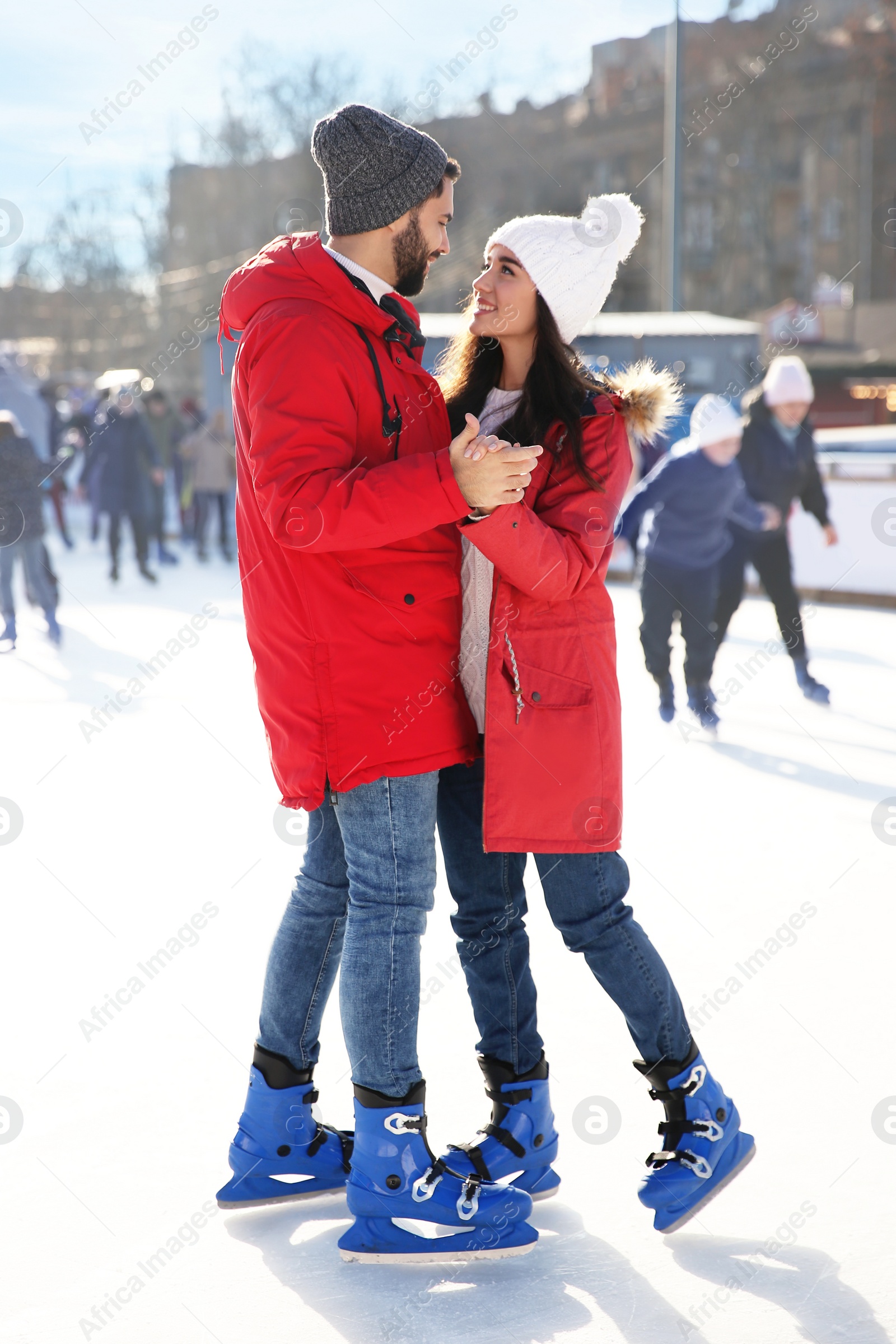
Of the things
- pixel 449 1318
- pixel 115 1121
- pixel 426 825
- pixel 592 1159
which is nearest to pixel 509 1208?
pixel 449 1318

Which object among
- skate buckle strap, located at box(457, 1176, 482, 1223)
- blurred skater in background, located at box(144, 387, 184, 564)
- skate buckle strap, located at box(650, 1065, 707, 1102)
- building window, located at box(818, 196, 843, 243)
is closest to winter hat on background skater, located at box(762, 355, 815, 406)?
skate buckle strap, located at box(650, 1065, 707, 1102)

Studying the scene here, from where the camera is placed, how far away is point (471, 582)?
205 centimetres

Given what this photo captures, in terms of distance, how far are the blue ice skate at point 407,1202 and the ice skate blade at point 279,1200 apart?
8.2 inches

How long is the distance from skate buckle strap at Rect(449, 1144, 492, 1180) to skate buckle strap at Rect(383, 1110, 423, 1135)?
Answer: 0.69ft

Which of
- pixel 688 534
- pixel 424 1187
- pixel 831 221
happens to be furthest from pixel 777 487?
pixel 831 221

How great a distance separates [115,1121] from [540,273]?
1.63 meters

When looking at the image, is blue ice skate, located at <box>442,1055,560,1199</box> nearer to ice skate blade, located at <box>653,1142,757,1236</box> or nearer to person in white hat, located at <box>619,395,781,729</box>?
ice skate blade, located at <box>653,1142,757,1236</box>

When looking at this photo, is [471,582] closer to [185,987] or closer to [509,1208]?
[509,1208]

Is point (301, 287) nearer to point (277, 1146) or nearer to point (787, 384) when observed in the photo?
point (277, 1146)

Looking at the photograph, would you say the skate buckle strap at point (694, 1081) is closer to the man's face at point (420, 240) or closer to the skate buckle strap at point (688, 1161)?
the skate buckle strap at point (688, 1161)

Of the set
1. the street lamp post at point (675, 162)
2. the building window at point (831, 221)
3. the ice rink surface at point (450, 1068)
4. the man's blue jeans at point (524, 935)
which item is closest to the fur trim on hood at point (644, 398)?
the man's blue jeans at point (524, 935)

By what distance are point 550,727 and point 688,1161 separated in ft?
2.27

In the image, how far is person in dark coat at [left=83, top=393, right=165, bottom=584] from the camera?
10.8m

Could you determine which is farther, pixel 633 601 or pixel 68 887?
pixel 633 601
